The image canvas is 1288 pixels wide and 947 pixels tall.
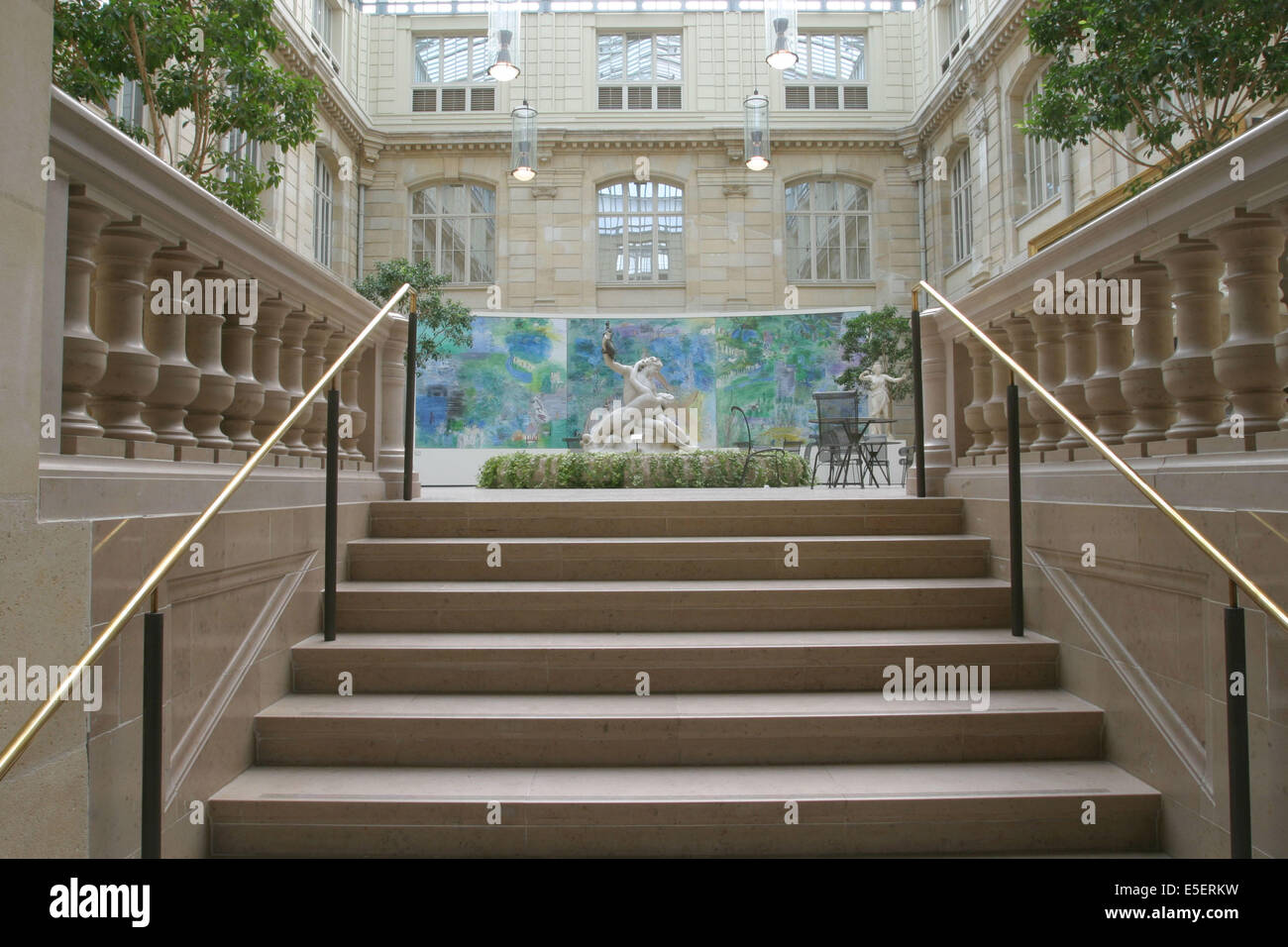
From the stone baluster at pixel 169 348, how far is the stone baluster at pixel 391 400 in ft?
7.43

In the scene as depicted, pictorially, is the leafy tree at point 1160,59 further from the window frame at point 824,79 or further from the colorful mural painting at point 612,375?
the window frame at point 824,79

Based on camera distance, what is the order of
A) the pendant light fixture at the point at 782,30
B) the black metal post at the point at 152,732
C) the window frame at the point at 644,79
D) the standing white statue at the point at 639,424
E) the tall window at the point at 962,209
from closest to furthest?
the black metal post at the point at 152,732
the standing white statue at the point at 639,424
the pendant light fixture at the point at 782,30
the tall window at the point at 962,209
the window frame at the point at 644,79

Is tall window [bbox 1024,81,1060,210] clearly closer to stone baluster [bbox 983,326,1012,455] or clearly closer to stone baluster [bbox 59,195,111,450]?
stone baluster [bbox 983,326,1012,455]

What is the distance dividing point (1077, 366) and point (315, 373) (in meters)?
3.97

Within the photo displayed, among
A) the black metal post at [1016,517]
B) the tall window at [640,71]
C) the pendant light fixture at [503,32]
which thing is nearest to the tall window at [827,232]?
the tall window at [640,71]

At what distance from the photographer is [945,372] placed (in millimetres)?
5648

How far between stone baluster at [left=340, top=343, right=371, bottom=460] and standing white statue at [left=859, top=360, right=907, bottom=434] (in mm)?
13920

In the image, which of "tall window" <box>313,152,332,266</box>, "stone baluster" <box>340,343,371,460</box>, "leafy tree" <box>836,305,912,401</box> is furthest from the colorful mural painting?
"stone baluster" <box>340,343,371,460</box>

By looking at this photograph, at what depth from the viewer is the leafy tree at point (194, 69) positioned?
7.32 metres

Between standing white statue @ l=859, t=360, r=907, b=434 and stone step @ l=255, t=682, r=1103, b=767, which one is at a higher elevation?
standing white statue @ l=859, t=360, r=907, b=434

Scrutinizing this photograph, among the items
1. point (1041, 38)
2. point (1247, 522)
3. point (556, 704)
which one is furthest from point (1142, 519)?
point (1041, 38)

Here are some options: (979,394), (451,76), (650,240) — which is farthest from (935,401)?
(451,76)

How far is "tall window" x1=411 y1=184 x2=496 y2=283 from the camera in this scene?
23.7 meters

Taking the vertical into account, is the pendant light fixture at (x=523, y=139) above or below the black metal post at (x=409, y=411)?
above
